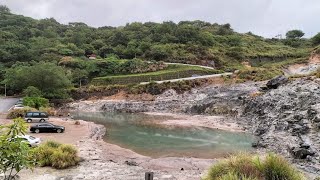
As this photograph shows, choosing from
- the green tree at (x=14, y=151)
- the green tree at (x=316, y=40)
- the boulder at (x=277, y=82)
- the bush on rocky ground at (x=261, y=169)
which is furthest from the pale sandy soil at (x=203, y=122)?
the green tree at (x=316, y=40)

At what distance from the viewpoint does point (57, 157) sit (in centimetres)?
→ 2606

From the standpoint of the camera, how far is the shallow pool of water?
36.5 meters

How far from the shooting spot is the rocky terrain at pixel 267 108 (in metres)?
35.5

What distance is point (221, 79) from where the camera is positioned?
87000 mm

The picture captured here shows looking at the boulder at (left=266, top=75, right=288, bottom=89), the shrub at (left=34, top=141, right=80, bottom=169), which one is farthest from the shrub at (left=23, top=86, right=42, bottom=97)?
the shrub at (left=34, top=141, right=80, bottom=169)

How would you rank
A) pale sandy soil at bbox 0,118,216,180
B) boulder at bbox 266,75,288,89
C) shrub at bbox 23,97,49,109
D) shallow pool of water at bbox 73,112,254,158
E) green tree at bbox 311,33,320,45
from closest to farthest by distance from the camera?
1. pale sandy soil at bbox 0,118,216,180
2. shallow pool of water at bbox 73,112,254,158
3. shrub at bbox 23,97,49,109
4. boulder at bbox 266,75,288,89
5. green tree at bbox 311,33,320,45

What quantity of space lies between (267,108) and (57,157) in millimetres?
39966

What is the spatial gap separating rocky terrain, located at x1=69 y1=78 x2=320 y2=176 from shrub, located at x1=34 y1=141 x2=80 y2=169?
1682 centimetres

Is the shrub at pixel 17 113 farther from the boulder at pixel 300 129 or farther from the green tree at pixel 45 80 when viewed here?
the boulder at pixel 300 129

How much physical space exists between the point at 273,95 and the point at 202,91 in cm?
2121

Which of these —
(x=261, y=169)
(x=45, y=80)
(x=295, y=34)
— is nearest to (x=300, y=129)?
(x=261, y=169)

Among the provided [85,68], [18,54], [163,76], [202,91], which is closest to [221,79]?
[202,91]

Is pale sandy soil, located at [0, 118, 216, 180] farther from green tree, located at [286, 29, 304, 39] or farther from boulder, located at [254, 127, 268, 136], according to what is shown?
green tree, located at [286, 29, 304, 39]

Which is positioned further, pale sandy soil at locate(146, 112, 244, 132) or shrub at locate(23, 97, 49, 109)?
shrub at locate(23, 97, 49, 109)
